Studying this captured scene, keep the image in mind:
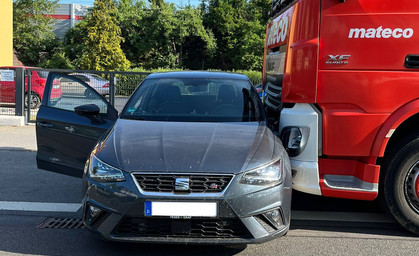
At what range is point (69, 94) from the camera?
223 inches

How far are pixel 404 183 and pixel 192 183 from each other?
7.08 ft

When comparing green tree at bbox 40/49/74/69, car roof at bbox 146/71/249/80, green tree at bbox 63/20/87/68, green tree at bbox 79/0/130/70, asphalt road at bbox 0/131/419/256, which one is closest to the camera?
asphalt road at bbox 0/131/419/256

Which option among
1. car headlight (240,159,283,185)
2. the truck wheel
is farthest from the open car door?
the truck wheel

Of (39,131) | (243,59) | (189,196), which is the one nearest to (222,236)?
(189,196)

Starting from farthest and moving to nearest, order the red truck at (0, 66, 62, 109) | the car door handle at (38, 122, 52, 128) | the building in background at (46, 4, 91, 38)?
the building in background at (46, 4, 91, 38) → the red truck at (0, 66, 62, 109) → the car door handle at (38, 122, 52, 128)

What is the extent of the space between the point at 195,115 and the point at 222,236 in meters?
1.53

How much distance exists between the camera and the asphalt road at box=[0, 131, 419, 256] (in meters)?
3.62

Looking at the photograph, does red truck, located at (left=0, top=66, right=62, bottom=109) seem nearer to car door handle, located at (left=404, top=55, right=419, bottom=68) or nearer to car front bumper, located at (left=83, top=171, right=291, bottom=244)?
A: car front bumper, located at (left=83, top=171, right=291, bottom=244)

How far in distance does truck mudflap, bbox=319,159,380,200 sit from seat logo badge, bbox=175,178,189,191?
1537 mm

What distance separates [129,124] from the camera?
411 centimetres

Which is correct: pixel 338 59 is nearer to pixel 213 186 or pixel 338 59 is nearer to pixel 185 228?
pixel 213 186

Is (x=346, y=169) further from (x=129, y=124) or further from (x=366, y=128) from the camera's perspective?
(x=129, y=124)

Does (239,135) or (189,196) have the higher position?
(239,135)

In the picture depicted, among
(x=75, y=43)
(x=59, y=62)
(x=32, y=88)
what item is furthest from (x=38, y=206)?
(x=75, y=43)
